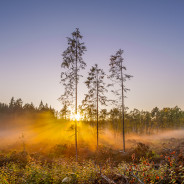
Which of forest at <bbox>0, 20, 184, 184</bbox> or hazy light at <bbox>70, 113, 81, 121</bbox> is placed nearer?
forest at <bbox>0, 20, 184, 184</bbox>

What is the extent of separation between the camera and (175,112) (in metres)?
74.8

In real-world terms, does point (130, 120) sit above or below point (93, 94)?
below

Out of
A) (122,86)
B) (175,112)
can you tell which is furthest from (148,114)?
(122,86)

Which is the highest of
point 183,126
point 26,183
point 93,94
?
point 93,94

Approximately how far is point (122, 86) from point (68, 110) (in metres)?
9.20

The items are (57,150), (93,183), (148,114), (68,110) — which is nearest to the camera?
(93,183)

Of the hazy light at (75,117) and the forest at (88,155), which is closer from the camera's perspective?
the forest at (88,155)

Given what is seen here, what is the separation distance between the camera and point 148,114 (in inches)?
2771

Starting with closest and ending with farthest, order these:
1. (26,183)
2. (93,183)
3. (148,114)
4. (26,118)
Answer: (93,183)
(26,183)
(148,114)
(26,118)

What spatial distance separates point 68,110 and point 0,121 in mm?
75985

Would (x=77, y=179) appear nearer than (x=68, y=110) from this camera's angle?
Yes

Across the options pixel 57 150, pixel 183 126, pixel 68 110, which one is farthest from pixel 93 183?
pixel 183 126

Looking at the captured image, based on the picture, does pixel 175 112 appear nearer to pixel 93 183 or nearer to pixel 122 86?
pixel 122 86

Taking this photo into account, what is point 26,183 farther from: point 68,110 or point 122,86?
point 122,86
